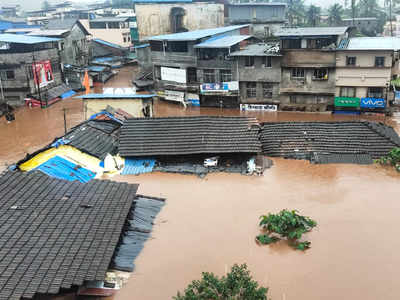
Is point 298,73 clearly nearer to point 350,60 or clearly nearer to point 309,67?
point 309,67

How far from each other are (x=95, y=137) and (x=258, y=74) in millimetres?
16366

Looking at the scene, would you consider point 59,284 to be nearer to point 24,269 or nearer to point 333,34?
point 24,269

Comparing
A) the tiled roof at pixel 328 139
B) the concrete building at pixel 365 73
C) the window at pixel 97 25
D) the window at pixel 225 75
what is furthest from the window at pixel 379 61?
the window at pixel 97 25

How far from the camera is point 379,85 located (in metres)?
31.1

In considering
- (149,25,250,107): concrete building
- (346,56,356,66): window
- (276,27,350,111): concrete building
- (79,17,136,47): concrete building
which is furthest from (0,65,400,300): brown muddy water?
(79,17,136,47): concrete building

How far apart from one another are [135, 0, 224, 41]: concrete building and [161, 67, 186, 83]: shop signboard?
20996 mm

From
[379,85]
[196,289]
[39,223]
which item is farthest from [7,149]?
[379,85]

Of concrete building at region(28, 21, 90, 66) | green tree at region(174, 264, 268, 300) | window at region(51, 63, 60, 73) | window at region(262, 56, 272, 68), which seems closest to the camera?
green tree at region(174, 264, 268, 300)

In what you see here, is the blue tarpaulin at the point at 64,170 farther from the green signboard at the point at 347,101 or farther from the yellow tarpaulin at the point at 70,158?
the green signboard at the point at 347,101

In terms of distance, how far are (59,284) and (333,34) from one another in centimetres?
2777

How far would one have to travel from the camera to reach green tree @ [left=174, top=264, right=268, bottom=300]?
11.7m

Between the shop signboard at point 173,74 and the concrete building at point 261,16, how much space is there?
2074 centimetres

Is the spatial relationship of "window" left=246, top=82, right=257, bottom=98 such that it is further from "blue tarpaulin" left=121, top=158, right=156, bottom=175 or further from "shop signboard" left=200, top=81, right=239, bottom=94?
"blue tarpaulin" left=121, top=158, right=156, bottom=175

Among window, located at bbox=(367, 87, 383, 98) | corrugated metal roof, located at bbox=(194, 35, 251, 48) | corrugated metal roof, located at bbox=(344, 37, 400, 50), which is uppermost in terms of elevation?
corrugated metal roof, located at bbox=(194, 35, 251, 48)
